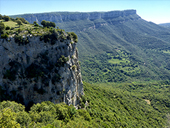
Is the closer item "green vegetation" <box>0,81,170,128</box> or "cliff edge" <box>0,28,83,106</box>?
"green vegetation" <box>0,81,170,128</box>

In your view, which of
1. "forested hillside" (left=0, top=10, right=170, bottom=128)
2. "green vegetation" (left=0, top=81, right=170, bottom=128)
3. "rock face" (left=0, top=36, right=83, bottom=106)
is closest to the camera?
"green vegetation" (left=0, top=81, right=170, bottom=128)

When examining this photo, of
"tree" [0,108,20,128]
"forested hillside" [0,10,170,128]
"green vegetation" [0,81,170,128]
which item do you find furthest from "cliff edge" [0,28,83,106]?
"tree" [0,108,20,128]

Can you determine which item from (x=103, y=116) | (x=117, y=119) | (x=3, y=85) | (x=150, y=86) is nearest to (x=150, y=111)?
(x=117, y=119)

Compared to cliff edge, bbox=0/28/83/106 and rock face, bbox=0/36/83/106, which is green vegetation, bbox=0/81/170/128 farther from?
cliff edge, bbox=0/28/83/106

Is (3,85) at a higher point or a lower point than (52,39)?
lower

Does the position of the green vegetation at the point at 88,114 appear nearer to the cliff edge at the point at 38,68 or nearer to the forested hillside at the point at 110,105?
the forested hillside at the point at 110,105

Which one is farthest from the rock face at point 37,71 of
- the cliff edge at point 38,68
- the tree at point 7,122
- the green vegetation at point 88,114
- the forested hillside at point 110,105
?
the tree at point 7,122

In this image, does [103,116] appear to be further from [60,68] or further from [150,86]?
[150,86]

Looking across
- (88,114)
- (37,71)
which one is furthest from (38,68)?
(88,114)
